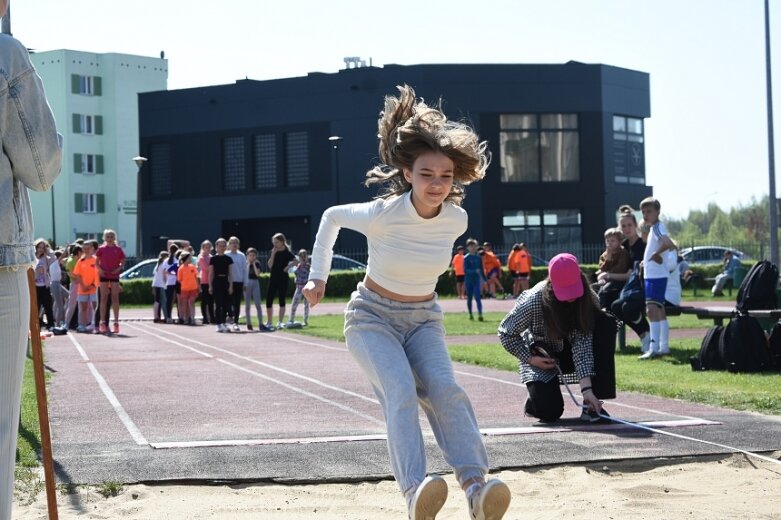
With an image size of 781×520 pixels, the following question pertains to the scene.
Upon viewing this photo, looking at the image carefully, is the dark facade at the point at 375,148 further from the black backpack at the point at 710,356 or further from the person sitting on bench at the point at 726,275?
the black backpack at the point at 710,356

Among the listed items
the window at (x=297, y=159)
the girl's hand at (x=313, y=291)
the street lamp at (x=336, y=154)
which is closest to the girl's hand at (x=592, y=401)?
the girl's hand at (x=313, y=291)

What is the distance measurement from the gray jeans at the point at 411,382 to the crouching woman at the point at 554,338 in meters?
3.20

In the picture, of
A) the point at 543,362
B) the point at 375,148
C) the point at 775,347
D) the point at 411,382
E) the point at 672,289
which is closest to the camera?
the point at 411,382

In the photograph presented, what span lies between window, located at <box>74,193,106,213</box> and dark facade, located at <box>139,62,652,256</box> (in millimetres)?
29320

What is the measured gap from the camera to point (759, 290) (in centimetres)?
1410

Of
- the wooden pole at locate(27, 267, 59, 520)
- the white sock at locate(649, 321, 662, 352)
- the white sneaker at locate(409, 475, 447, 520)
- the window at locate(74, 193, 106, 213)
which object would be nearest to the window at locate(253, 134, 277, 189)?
the window at locate(74, 193, 106, 213)

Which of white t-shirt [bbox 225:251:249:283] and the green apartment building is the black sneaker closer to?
white t-shirt [bbox 225:251:249:283]

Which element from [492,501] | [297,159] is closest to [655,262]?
[492,501]

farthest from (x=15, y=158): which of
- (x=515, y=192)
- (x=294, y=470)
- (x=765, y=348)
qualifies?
(x=515, y=192)

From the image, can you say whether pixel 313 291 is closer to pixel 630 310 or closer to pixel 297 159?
pixel 630 310

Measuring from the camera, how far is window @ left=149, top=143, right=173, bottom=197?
201ft

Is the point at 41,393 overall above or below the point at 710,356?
above

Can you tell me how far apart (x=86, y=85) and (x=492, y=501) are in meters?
87.6

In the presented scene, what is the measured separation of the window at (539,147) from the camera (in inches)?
2259
